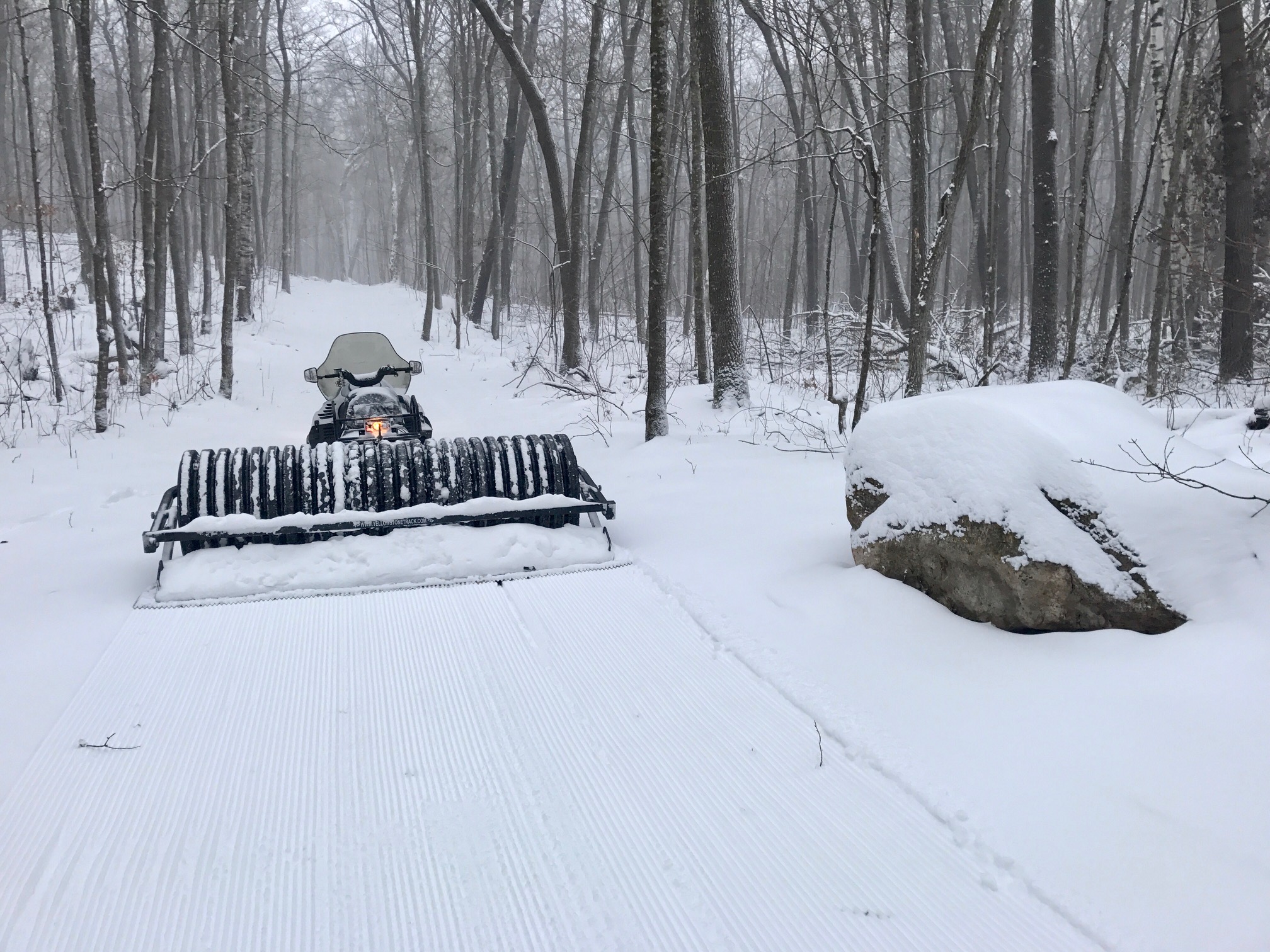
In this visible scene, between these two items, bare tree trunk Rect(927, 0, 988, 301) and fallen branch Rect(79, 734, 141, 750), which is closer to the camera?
fallen branch Rect(79, 734, 141, 750)

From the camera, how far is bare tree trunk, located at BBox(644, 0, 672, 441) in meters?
8.05

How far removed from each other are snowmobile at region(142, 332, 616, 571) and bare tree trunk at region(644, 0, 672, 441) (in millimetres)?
2518

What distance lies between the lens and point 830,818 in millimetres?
2678

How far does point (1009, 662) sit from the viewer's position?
11.5 ft

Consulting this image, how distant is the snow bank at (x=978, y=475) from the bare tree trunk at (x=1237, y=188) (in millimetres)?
7405

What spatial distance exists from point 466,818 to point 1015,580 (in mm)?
2550

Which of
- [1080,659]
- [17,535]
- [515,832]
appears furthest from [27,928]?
[17,535]

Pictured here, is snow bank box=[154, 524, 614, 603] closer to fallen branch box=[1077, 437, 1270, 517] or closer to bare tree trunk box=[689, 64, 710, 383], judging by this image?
fallen branch box=[1077, 437, 1270, 517]

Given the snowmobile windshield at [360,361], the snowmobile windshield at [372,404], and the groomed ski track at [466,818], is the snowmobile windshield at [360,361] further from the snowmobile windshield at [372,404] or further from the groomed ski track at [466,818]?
the groomed ski track at [466,818]

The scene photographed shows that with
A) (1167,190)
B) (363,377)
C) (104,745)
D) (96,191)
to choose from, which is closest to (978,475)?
(104,745)

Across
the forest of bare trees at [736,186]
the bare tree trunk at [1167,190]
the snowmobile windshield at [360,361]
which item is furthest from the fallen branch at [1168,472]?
the bare tree trunk at [1167,190]

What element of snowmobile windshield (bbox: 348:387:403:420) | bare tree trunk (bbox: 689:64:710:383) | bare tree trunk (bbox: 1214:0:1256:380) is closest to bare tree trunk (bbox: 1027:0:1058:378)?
bare tree trunk (bbox: 1214:0:1256:380)

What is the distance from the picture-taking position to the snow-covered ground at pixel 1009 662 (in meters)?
2.39

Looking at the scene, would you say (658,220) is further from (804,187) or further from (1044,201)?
(804,187)
